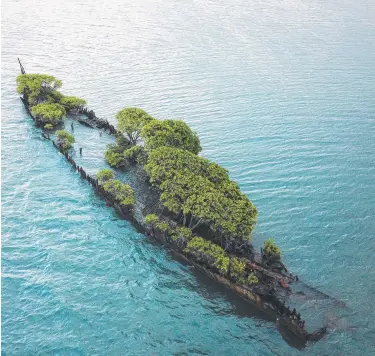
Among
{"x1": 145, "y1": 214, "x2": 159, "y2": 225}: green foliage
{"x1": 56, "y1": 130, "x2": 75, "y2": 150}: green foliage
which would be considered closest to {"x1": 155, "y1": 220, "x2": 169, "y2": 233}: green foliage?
{"x1": 145, "y1": 214, "x2": 159, "y2": 225}: green foliage

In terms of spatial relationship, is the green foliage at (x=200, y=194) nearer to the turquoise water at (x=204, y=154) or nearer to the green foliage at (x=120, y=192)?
the green foliage at (x=120, y=192)

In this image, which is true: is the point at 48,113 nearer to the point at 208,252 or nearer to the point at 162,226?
the point at 162,226

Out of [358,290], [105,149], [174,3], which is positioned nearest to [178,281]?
[358,290]

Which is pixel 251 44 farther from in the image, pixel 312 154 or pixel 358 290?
pixel 358 290

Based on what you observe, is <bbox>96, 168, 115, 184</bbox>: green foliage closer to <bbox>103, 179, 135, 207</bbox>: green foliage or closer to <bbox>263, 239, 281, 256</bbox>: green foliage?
<bbox>103, 179, 135, 207</bbox>: green foliage

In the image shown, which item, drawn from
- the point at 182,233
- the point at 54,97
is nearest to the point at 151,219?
the point at 182,233

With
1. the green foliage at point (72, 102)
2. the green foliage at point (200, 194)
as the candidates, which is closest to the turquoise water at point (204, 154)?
the green foliage at point (72, 102)
